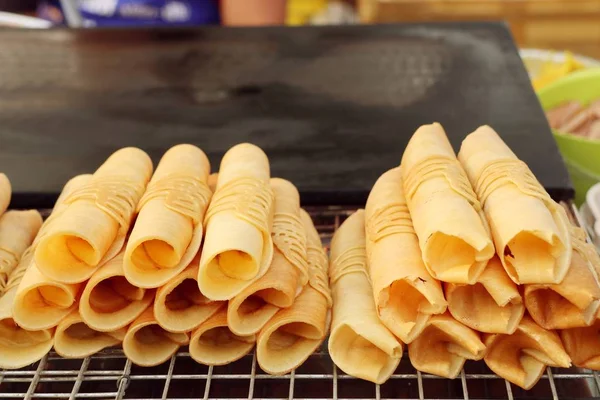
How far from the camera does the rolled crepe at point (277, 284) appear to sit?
96cm

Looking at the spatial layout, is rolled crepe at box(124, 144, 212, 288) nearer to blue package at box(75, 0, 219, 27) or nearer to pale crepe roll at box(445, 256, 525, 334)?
pale crepe roll at box(445, 256, 525, 334)

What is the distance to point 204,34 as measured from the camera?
189 centimetres

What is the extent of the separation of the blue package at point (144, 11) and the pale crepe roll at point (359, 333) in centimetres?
196

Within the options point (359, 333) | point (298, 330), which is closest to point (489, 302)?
point (359, 333)

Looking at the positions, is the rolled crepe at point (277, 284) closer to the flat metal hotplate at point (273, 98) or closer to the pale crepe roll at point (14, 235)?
the flat metal hotplate at point (273, 98)

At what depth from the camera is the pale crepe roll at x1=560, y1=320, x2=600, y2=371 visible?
0.94 metres

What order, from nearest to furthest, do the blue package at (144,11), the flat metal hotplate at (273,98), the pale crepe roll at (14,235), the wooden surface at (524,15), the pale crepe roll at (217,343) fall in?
the pale crepe roll at (217,343), the pale crepe roll at (14,235), the flat metal hotplate at (273,98), the blue package at (144,11), the wooden surface at (524,15)

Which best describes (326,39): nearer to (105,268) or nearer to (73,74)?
(73,74)

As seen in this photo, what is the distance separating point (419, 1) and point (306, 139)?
6.60 feet

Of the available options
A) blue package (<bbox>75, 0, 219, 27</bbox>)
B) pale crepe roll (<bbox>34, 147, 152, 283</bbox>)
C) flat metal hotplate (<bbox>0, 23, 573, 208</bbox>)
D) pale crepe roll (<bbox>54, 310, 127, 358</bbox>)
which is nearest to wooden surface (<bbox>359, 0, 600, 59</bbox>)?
blue package (<bbox>75, 0, 219, 27</bbox>)

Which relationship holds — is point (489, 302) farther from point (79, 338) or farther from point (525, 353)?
point (79, 338)

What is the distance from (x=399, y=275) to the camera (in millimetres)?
932

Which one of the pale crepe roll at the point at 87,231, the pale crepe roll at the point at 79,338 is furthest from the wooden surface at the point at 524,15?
the pale crepe roll at the point at 79,338

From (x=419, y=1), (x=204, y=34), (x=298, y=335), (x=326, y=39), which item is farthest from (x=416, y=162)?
(x=419, y=1)
